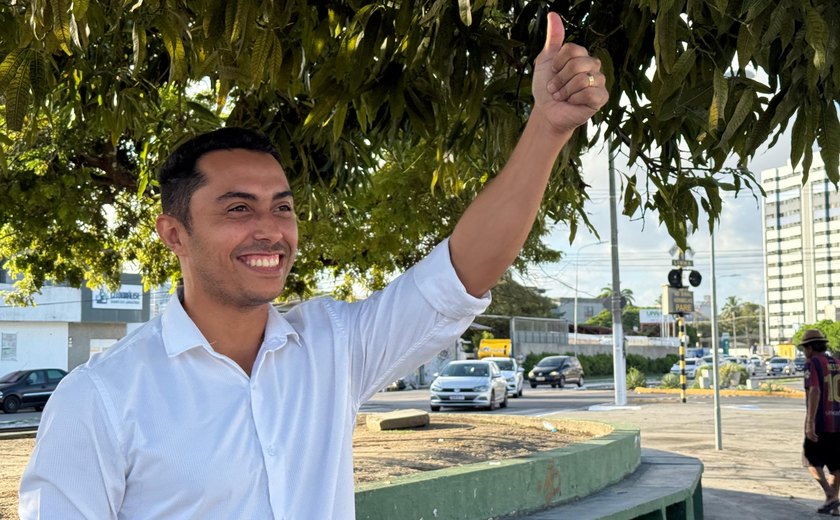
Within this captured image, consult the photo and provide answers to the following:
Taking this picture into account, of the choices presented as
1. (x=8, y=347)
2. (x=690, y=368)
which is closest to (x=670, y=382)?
(x=690, y=368)

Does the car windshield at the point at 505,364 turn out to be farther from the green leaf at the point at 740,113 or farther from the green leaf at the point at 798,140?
the green leaf at the point at 740,113

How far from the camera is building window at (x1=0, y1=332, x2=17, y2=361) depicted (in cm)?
3881

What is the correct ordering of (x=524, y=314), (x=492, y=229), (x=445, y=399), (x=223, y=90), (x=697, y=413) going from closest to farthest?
(x=492, y=229) → (x=223, y=90) → (x=697, y=413) → (x=445, y=399) → (x=524, y=314)

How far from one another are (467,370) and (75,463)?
26.1 m

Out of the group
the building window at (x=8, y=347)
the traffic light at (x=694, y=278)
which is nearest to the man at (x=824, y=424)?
the traffic light at (x=694, y=278)

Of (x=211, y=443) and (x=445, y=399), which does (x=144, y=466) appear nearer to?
(x=211, y=443)

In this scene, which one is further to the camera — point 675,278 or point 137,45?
point 675,278

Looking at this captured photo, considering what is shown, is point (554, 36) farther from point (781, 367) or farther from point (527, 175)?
point (781, 367)

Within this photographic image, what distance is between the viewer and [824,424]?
977 cm

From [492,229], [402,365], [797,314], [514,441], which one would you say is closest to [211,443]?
[402,365]

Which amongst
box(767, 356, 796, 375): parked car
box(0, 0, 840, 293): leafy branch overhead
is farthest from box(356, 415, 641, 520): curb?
box(767, 356, 796, 375): parked car

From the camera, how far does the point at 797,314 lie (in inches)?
6467

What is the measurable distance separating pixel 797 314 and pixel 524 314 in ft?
355

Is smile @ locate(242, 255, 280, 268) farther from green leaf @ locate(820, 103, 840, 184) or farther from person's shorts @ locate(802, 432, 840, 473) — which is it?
person's shorts @ locate(802, 432, 840, 473)
